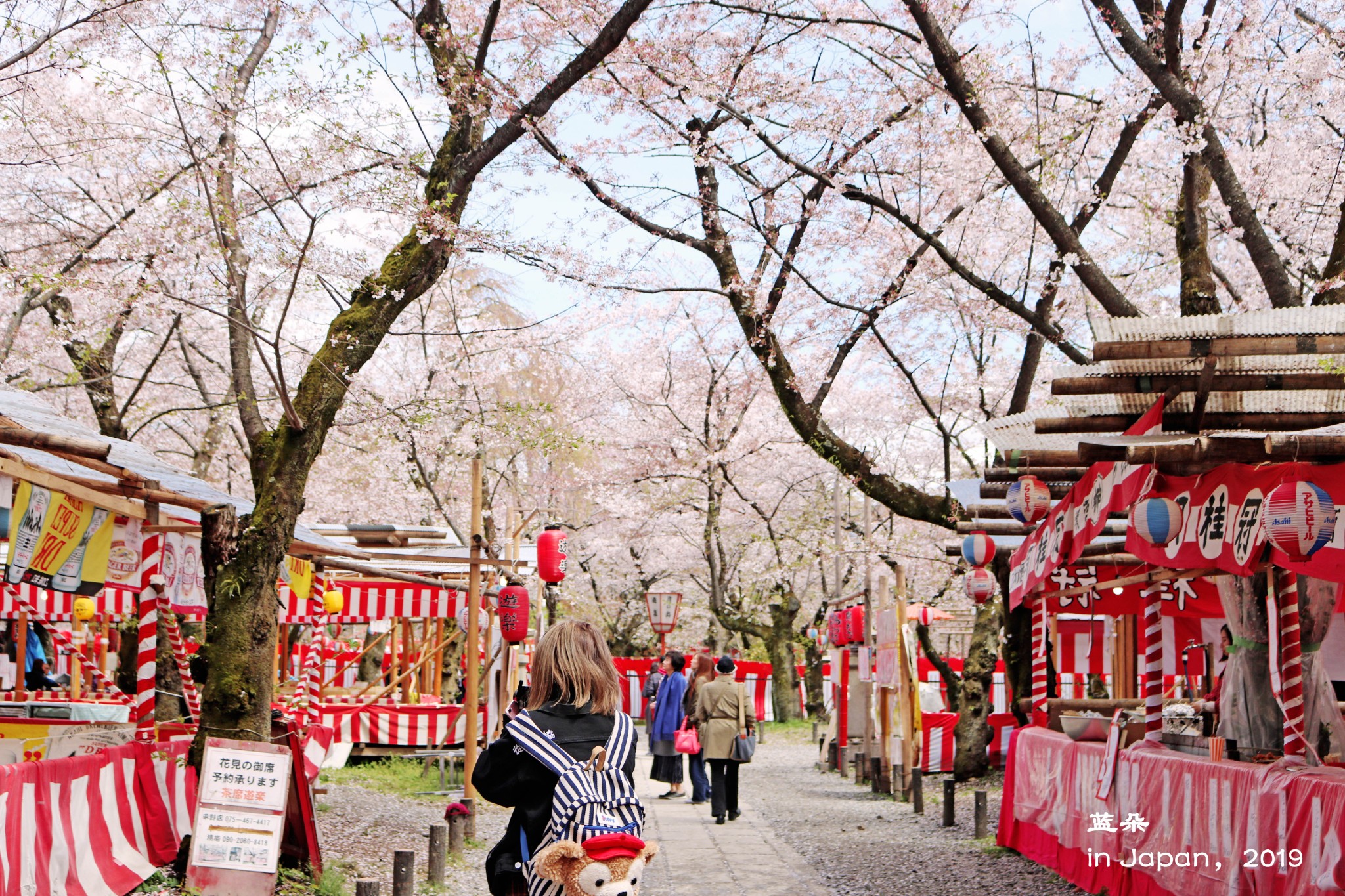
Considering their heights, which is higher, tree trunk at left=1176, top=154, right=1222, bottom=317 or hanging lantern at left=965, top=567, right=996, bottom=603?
tree trunk at left=1176, top=154, right=1222, bottom=317

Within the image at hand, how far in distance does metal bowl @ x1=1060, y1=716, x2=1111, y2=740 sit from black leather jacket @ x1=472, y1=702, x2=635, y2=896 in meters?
6.01

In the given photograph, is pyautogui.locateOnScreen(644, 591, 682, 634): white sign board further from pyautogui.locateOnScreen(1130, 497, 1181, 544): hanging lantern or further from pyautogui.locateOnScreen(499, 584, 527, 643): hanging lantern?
pyautogui.locateOnScreen(1130, 497, 1181, 544): hanging lantern

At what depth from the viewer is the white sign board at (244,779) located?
720cm

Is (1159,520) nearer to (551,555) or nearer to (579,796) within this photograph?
(579,796)

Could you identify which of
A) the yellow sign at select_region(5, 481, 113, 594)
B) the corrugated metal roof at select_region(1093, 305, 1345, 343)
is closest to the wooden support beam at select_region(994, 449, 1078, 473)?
the corrugated metal roof at select_region(1093, 305, 1345, 343)

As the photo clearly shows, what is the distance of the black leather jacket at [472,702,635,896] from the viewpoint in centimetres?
370

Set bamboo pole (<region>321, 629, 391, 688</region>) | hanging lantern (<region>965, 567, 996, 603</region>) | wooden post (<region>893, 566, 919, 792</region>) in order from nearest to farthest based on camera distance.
→ 1. hanging lantern (<region>965, 567, 996, 603</region>)
2. wooden post (<region>893, 566, 919, 792</region>)
3. bamboo pole (<region>321, 629, 391, 688</region>)

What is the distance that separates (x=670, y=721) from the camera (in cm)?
1522

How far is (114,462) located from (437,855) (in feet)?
11.8

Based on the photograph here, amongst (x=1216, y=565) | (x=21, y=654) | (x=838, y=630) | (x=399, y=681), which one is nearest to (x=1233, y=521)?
(x=1216, y=565)

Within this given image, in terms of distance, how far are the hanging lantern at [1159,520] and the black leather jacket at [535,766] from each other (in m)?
4.03

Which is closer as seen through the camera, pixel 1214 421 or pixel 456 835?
pixel 1214 421

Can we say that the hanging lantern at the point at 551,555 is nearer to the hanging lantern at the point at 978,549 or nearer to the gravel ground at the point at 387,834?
the gravel ground at the point at 387,834

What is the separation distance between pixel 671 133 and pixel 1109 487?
21.8 ft
